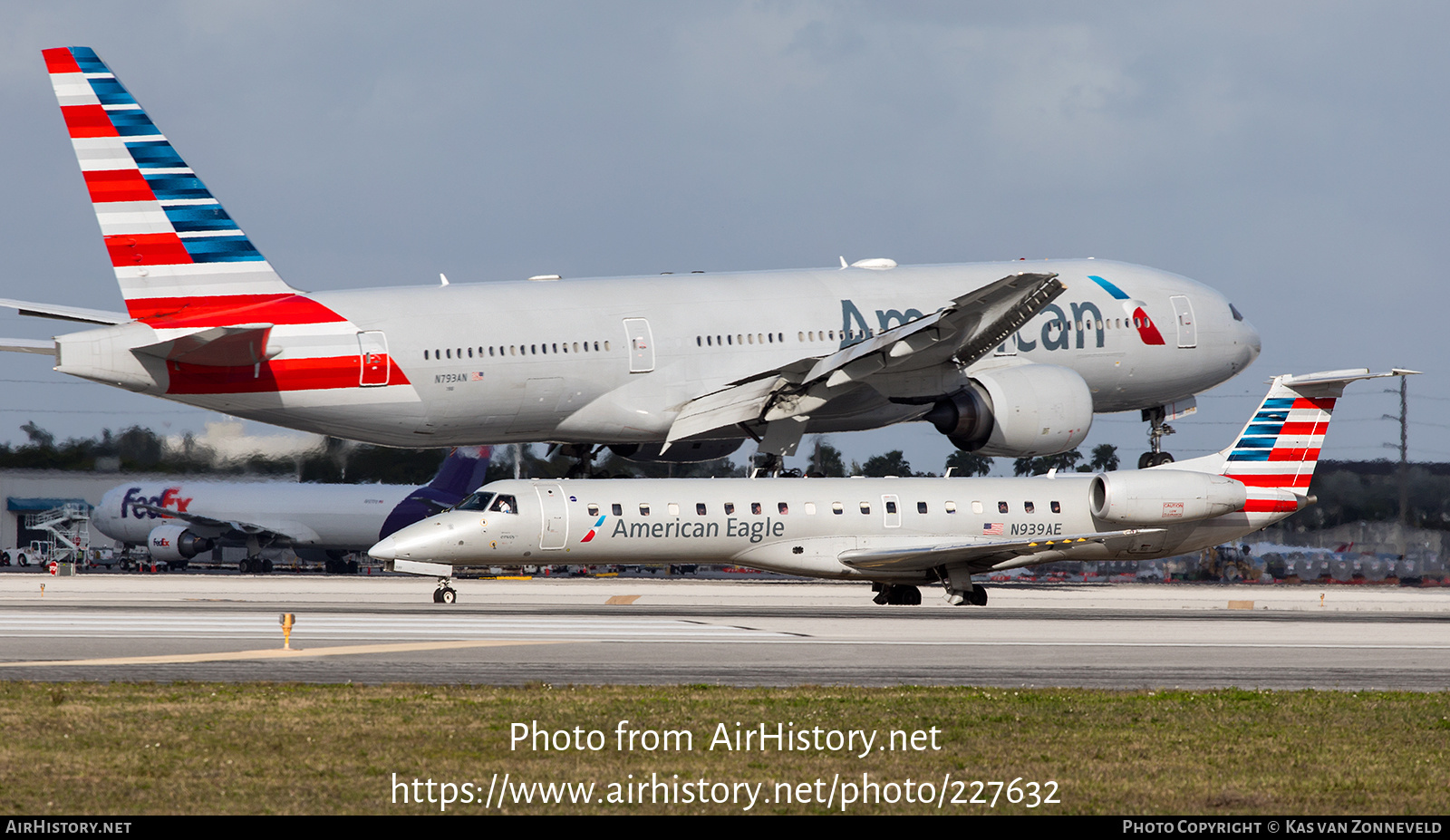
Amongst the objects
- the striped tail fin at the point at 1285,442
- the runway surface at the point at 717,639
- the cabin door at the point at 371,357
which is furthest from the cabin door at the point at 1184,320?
the cabin door at the point at 371,357

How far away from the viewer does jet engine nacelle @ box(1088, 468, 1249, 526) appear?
117 feet

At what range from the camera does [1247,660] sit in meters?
21.5

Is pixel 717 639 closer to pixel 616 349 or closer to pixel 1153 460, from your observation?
pixel 616 349

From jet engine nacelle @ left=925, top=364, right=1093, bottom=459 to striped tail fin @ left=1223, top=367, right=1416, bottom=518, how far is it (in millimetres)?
4708

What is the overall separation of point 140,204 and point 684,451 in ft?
45.2

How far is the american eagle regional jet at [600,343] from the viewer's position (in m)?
33.1

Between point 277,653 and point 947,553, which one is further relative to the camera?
point 947,553

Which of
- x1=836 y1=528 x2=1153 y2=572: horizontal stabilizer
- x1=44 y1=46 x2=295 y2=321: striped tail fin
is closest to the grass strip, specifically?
x1=836 y1=528 x2=1153 y2=572: horizontal stabilizer

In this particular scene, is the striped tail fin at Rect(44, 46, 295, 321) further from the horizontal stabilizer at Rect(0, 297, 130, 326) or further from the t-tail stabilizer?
the t-tail stabilizer

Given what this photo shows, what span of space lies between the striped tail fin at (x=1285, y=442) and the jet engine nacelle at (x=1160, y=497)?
137 cm

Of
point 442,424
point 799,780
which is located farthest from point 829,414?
point 799,780

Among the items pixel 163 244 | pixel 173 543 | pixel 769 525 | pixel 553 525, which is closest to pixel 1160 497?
pixel 769 525

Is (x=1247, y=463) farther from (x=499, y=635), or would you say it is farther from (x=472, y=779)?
(x=472, y=779)

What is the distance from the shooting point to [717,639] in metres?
23.8
